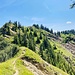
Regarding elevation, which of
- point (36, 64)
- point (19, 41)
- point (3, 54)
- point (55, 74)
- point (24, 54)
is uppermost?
point (19, 41)

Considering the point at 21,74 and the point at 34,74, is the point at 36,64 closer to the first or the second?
the point at 34,74

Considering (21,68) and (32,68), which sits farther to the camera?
(32,68)

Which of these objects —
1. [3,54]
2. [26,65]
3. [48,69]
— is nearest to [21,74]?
[26,65]

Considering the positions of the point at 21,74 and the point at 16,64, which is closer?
the point at 21,74

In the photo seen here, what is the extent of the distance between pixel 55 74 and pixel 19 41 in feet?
360

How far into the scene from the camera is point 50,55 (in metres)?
194

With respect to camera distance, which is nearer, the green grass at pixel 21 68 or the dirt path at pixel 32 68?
the green grass at pixel 21 68

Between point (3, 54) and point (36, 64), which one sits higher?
point (3, 54)

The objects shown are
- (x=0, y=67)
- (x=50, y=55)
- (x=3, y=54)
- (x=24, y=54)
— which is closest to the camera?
(x=0, y=67)

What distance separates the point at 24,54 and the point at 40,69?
1248cm

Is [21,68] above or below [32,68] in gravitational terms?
above

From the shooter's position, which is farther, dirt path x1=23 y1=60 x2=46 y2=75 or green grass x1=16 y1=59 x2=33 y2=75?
dirt path x1=23 y1=60 x2=46 y2=75

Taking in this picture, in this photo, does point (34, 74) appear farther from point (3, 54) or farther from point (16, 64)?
point (3, 54)

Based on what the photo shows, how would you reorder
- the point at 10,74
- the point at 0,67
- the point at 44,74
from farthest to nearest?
1. the point at 44,74
2. the point at 0,67
3. the point at 10,74
